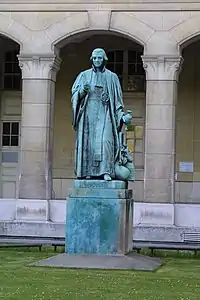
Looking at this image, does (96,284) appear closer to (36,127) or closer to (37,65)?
(36,127)

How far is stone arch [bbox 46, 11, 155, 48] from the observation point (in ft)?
69.7

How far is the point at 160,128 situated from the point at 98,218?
903cm

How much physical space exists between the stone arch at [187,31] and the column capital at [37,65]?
11.2ft

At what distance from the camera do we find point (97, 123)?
1261 centimetres

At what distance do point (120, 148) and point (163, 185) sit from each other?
8.28m

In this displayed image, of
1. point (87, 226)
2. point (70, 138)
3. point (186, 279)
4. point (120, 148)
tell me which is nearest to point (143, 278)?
point (186, 279)

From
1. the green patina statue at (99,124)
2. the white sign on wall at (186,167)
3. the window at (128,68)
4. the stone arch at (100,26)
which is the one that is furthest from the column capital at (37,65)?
the green patina statue at (99,124)

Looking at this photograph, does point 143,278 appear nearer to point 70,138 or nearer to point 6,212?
point 6,212

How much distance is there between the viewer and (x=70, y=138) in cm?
2589

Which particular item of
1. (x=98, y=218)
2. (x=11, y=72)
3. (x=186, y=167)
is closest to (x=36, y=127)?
(x=11, y=72)

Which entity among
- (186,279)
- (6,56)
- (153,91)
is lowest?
(186,279)

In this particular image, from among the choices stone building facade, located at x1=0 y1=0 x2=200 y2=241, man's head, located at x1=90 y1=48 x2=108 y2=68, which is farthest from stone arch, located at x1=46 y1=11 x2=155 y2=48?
man's head, located at x1=90 y1=48 x2=108 y2=68

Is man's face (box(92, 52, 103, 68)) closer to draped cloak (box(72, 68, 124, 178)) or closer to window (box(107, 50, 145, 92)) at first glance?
draped cloak (box(72, 68, 124, 178))

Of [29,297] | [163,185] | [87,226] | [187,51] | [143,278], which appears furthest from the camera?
[187,51]
